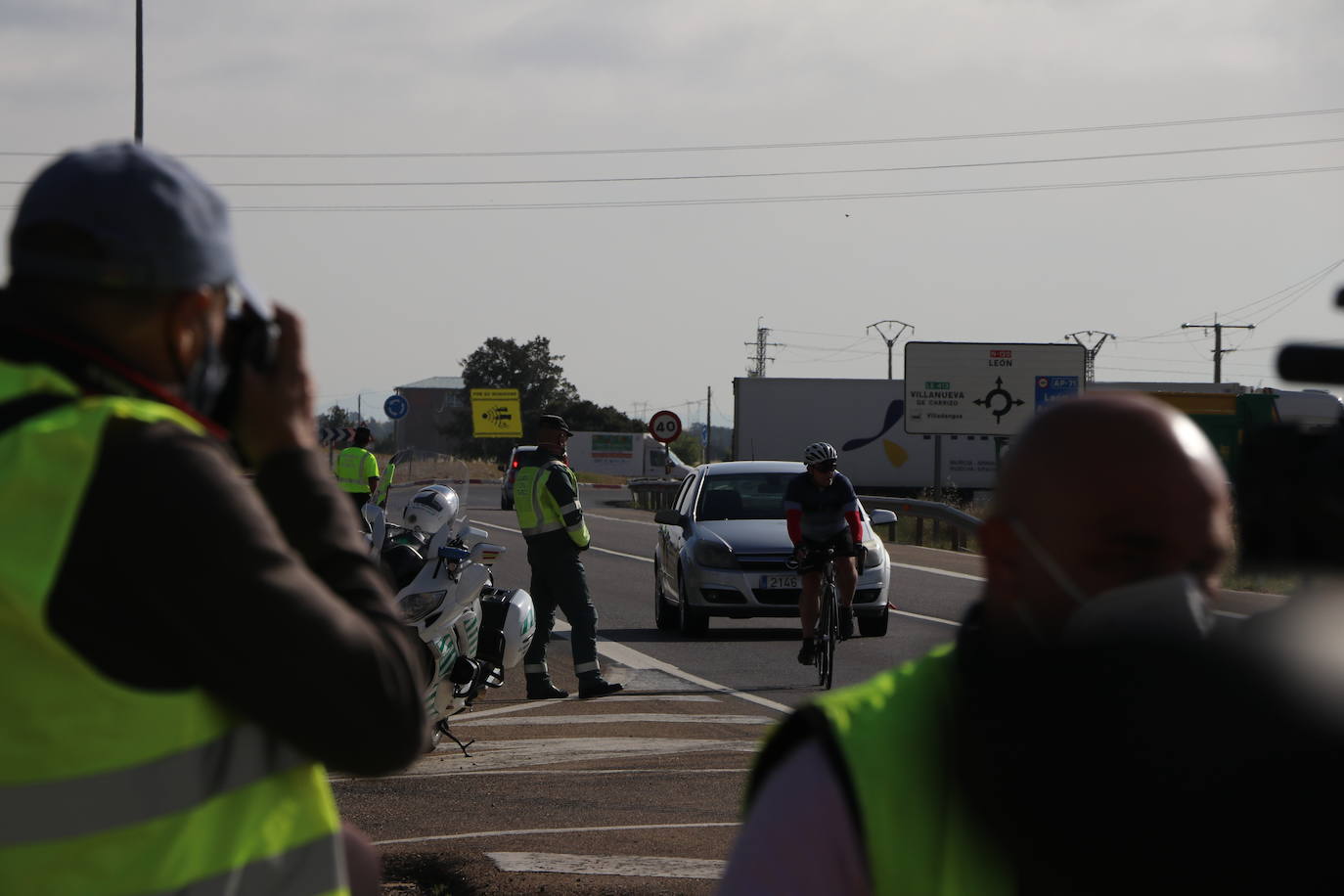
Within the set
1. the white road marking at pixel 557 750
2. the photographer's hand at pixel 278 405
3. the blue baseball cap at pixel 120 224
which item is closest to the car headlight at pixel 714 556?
the white road marking at pixel 557 750

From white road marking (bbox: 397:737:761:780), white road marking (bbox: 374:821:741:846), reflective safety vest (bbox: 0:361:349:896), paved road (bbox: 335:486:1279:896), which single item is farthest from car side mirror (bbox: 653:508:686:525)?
reflective safety vest (bbox: 0:361:349:896)

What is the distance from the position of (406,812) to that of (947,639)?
242 inches

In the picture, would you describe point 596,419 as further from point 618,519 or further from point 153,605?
point 153,605

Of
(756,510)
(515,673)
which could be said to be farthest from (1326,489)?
(756,510)

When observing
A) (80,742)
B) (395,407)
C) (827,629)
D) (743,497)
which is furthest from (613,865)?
(395,407)

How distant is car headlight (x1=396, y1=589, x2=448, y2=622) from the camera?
941 cm

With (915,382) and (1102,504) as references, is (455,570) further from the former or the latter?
(915,382)

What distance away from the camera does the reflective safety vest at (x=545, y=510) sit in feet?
42.1

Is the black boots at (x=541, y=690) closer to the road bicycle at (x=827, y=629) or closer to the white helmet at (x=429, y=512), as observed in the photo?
the road bicycle at (x=827, y=629)

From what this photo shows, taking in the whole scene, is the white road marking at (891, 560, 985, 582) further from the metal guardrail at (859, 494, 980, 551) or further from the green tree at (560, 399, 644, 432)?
the green tree at (560, 399, 644, 432)

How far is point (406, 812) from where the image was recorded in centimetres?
774

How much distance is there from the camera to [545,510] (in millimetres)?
12883

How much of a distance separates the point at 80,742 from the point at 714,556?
14.9 metres

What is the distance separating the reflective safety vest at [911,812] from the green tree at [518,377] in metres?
128
